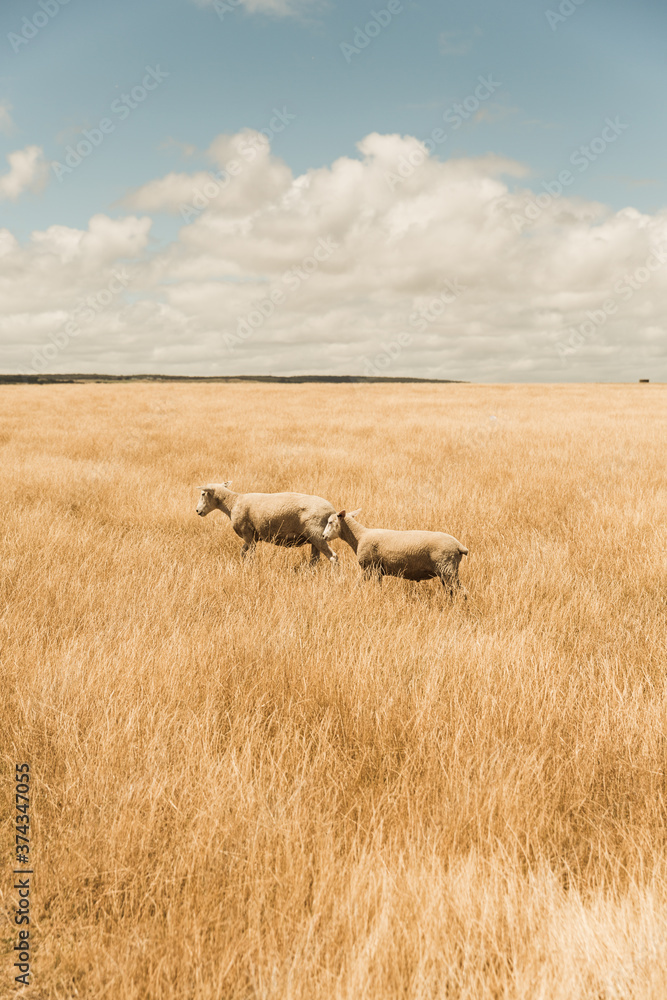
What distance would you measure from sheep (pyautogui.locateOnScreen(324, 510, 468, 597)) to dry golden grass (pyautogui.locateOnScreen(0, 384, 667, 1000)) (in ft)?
0.79

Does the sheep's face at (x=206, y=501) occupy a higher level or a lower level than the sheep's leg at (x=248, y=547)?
higher

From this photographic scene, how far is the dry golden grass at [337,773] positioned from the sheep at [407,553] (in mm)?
241

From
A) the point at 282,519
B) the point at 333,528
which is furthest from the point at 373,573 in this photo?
the point at 282,519

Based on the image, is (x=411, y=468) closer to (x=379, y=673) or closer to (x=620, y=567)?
(x=620, y=567)

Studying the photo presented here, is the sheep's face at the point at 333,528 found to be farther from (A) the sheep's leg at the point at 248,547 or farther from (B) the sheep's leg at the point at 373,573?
(A) the sheep's leg at the point at 248,547

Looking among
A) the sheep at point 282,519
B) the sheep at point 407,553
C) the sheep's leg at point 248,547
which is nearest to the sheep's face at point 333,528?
the sheep at point 407,553

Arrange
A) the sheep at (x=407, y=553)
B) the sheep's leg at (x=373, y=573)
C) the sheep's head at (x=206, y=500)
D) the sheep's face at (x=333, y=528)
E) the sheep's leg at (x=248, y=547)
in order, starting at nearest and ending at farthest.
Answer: the sheep at (x=407, y=553) → the sheep's leg at (x=373, y=573) → the sheep's face at (x=333, y=528) → the sheep's leg at (x=248, y=547) → the sheep's head at (x=206, y=500)

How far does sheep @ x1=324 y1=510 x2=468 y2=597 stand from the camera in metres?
4.39

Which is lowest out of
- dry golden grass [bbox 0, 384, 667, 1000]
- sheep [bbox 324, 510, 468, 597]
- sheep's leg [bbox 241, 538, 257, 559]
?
dry golden grass [bbox 0, 384, 667, 1000]

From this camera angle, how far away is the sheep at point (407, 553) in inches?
173

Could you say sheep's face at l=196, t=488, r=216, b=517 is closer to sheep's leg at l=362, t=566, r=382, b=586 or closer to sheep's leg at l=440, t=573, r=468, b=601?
sheep's leg at l=362, t=566, r=382, b=586

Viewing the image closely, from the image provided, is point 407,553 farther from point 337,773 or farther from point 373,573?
point 337,773

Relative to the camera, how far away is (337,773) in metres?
2.40

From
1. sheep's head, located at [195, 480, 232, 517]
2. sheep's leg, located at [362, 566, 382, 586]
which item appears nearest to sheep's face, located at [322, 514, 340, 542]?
sheep's leg, located at [362, 566, 382, 586]
